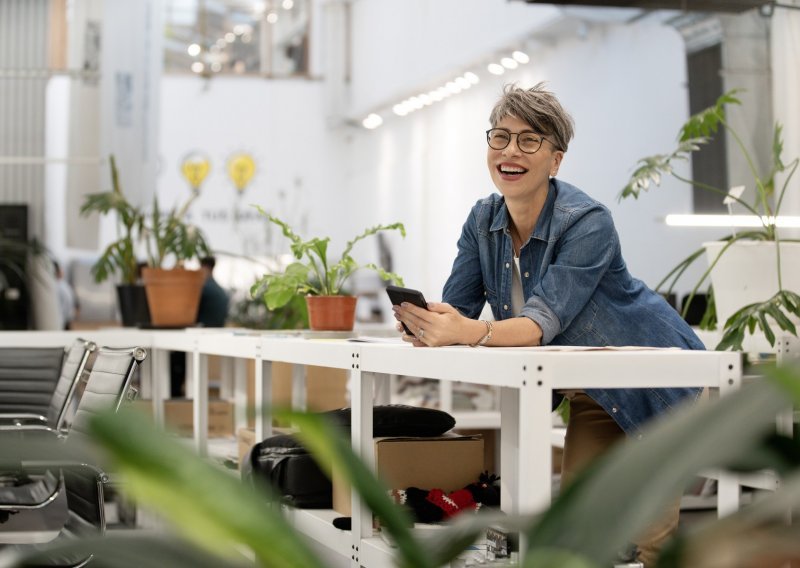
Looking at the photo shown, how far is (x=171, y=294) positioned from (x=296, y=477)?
2101 mm

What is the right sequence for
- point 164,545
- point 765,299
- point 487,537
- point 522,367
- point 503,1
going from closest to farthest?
point 164,545 < point 522,367 < point 487,537 < point 765,299 < point 503,1

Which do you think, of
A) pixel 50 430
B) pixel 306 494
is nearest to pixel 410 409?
pixel 306 494

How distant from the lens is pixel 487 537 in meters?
2.29

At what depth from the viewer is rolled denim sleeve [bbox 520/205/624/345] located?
221 centimetres

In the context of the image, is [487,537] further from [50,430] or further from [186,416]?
[186,416]

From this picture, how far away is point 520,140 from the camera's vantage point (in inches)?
94.2

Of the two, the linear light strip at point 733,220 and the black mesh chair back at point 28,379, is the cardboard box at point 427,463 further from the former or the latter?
the black mesh chair back at point 28,379

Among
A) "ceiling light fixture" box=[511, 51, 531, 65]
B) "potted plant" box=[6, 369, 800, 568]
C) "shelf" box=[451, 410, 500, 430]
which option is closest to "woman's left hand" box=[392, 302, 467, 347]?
"potted plant" box=[6, 369, 800, 568]

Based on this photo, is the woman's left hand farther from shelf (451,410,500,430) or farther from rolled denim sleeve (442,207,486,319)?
shelf (451,410,500,430)

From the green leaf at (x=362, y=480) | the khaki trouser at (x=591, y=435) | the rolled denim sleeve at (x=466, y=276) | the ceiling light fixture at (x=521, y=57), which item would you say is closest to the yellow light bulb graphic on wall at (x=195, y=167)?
the ceiling light fixture at (x=521, y=57)

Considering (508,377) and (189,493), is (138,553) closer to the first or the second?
(189,493)

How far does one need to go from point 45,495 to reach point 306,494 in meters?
0.96

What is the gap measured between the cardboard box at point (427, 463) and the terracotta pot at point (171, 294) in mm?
2181

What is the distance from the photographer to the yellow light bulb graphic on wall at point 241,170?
14445 millimetres
